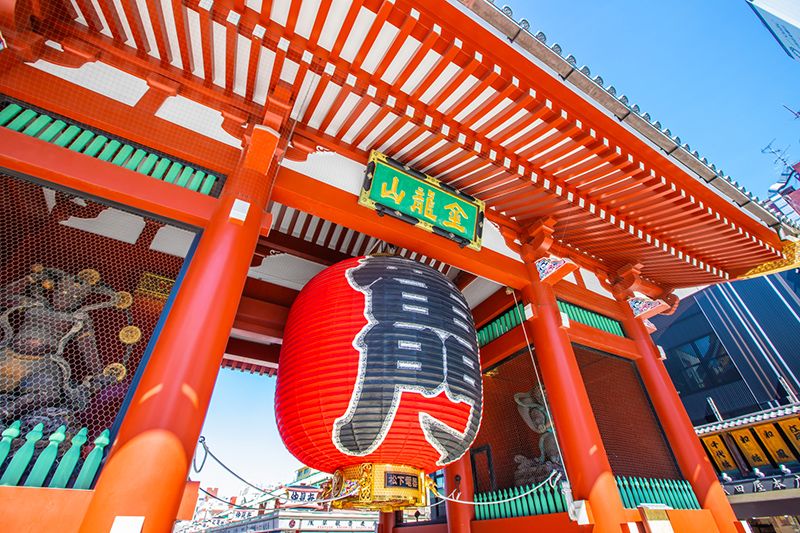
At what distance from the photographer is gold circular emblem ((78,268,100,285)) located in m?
3.39

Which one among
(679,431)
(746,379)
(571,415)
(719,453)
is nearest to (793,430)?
(719,453)

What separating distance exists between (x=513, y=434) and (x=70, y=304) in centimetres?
494

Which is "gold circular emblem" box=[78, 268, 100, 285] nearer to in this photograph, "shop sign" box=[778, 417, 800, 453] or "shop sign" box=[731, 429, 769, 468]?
"shop sign" box=[778, 417, 800, 453]

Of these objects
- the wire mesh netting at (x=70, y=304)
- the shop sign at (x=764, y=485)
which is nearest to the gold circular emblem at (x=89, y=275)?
the wire mesh netting at (x=70, y=304)

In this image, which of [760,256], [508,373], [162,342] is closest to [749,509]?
[760,256]

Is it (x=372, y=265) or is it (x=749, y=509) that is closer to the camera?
(x=372, y=265)

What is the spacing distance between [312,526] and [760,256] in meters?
12.8

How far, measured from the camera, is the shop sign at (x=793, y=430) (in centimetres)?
1040

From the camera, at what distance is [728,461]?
1169 centimetres

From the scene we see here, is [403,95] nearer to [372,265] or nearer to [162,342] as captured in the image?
[372,265]

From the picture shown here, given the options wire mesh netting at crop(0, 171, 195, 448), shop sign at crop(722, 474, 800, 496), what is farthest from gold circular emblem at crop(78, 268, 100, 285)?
shop sign at crop(722, 474, 800, 496)

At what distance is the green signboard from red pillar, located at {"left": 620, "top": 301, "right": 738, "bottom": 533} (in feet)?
10.1

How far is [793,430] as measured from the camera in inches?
413

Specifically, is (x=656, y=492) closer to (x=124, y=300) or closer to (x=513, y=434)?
(x=513, y=434)
